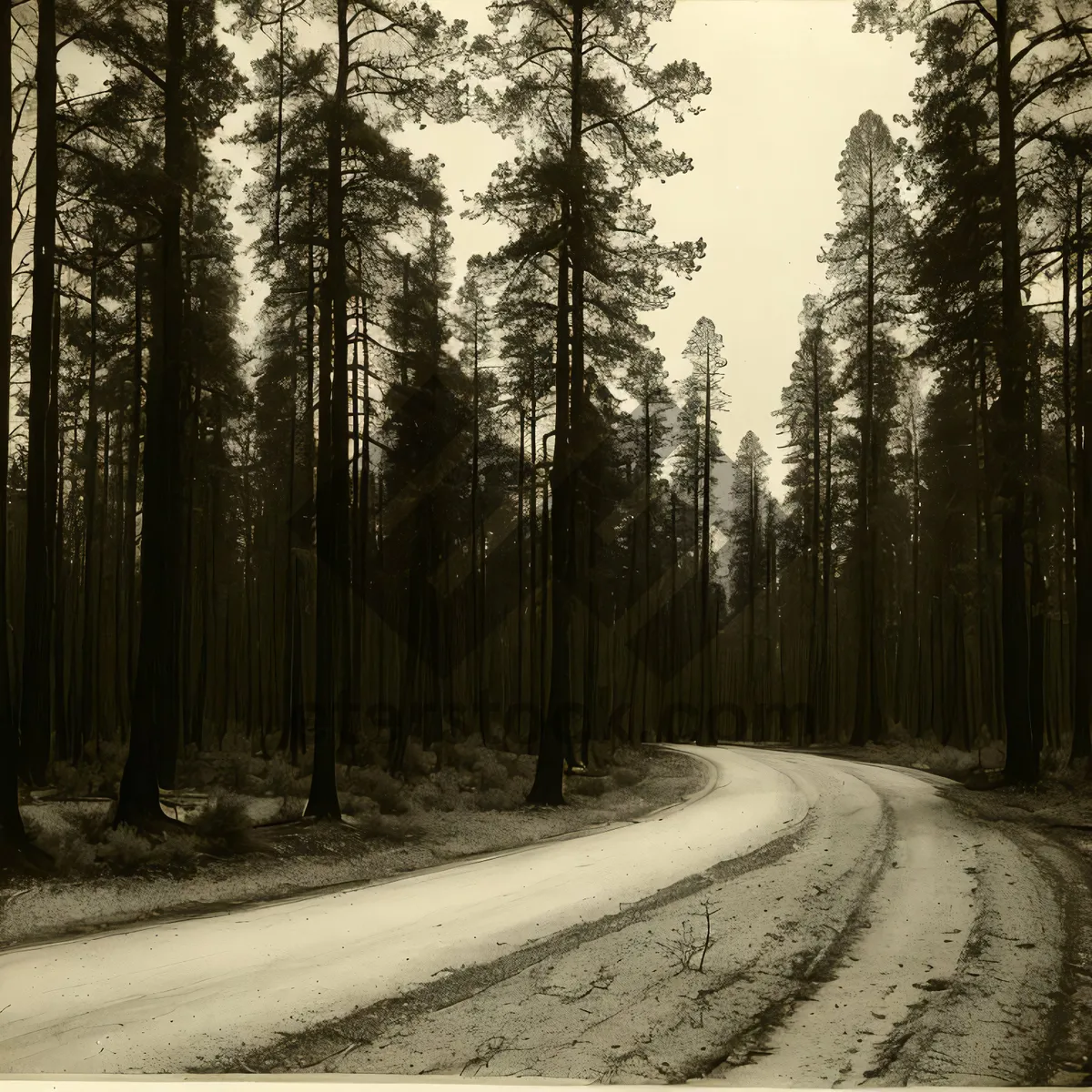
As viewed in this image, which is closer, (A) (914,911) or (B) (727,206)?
(A) (914,911)

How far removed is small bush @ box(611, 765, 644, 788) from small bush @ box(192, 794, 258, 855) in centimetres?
855

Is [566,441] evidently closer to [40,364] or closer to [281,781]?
[281,781]

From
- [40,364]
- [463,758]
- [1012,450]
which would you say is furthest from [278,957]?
[463,758]

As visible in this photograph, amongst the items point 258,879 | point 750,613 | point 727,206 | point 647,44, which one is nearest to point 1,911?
point 258,879

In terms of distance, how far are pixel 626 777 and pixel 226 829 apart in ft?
30.7

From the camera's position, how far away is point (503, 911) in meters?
7.00

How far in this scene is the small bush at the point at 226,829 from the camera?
970 centimetres

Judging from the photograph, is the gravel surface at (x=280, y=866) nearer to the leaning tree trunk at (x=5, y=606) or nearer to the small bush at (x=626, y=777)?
the leaning tree trunk at (x=5, y=606)

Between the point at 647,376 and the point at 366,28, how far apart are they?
703 centimetres

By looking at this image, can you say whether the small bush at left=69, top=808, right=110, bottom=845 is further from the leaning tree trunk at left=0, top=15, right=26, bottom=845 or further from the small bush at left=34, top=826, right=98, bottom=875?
the leaning tree trunk at left=0, top=15, right=26, bottom=845

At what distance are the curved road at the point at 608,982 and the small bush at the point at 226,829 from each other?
227 centimetres

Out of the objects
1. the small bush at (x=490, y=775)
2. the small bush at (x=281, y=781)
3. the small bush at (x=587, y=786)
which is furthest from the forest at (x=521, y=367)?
the small bush at (x=281, y=781)

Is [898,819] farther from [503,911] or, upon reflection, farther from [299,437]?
[299,437]

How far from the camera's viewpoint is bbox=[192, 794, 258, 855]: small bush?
9703mm
